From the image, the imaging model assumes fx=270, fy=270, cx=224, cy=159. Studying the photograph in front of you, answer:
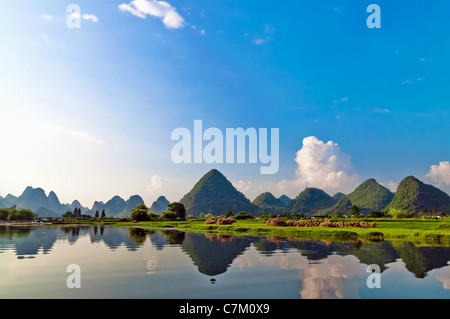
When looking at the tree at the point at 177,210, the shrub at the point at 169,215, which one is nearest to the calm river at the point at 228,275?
the shrub at the point at 169,215

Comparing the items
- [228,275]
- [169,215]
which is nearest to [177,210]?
[169,215]

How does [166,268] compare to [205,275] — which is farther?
[166,268]

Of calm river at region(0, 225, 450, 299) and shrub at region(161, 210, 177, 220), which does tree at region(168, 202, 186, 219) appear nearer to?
shrub at region(161, 210, 177, 220)

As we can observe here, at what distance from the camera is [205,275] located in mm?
20906

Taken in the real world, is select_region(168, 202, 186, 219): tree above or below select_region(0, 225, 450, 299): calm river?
below

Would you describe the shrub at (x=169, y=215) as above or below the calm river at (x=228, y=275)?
below

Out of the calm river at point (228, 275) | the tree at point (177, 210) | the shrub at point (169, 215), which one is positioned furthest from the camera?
the tree at point (177, 210)

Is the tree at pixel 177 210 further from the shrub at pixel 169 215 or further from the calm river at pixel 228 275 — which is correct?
the calm river at pixel 228 275

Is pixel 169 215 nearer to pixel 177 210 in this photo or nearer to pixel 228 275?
pixel 177 210

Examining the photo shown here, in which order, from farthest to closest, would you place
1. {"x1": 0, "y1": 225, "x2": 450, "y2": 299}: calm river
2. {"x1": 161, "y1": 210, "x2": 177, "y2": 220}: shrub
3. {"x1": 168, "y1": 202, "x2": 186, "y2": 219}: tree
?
{"x1": 168, "y1": 202, "x2": 186, "y2": 219}: tree → {"x1": 161, "y1": 210, "x2": 177, "y2": 220}: shrub → {"x1": 0, "y1": 225, "x2": 450, "y2": 299}: calm river

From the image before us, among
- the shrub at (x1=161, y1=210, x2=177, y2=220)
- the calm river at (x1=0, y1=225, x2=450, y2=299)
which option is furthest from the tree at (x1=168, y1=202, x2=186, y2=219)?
the calm river at (x1=0, y1=225, x2=450, y2=299)
